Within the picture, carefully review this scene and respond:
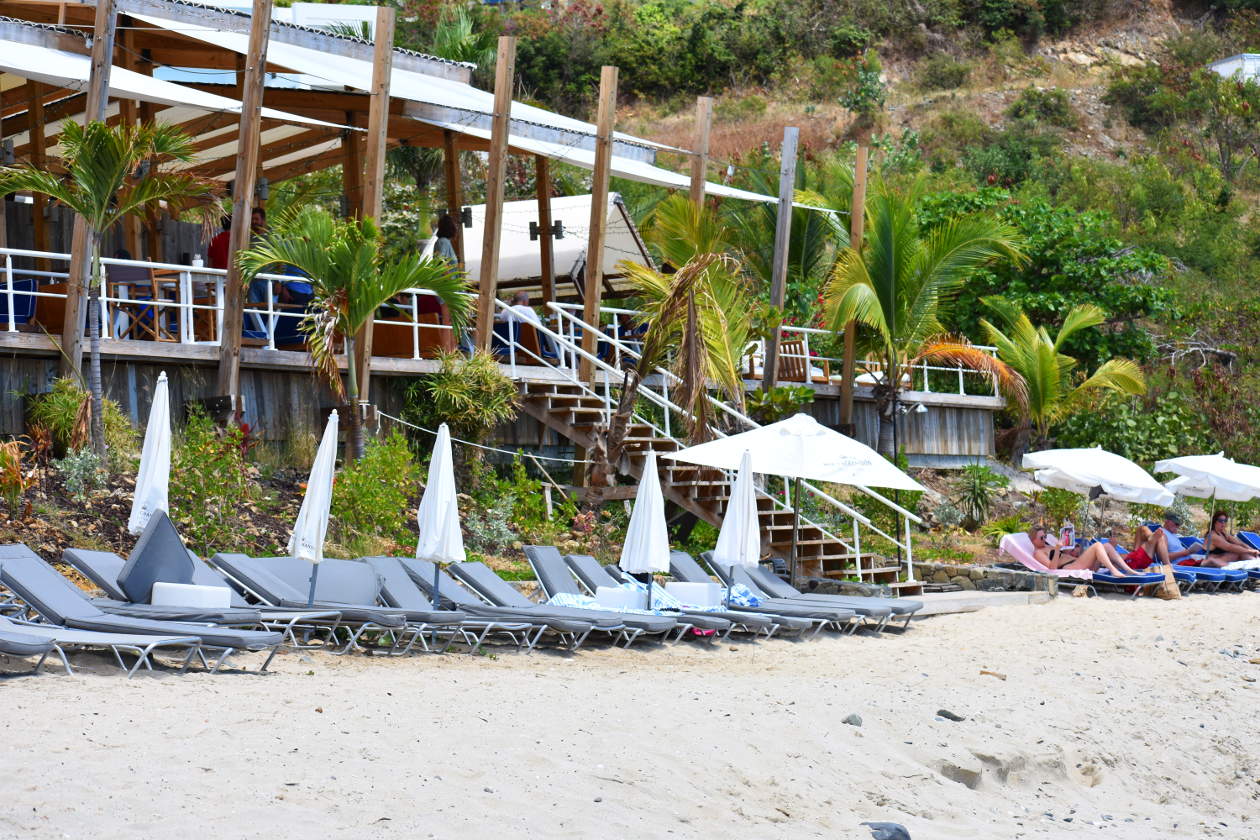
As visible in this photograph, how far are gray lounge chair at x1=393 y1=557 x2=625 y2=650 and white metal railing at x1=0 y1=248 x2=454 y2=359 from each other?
148 inches

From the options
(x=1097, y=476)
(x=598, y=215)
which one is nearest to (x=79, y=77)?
(x=598, y=215)

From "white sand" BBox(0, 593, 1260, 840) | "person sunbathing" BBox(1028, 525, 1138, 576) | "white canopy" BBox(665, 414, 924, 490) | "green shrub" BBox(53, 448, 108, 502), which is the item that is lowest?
"white sand" BBox(0, 593, 1260, 840)

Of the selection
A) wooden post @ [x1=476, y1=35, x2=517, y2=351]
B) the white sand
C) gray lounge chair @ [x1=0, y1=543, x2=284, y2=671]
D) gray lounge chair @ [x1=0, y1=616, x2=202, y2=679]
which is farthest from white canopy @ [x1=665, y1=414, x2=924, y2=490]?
gray lounge chair @ [x1=0, y1=616, x2=202, y2=679]

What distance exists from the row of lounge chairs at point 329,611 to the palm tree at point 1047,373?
1102cm

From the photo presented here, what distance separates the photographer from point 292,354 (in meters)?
14.6

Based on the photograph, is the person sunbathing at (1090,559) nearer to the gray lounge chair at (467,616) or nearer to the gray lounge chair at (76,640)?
the gray lounge chair at (467,616)

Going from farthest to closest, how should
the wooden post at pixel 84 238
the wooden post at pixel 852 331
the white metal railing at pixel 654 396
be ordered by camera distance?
the wooden post at pixel 852 331, the white metal railing at pixel 654 396, the wooden post at pixel 84 238

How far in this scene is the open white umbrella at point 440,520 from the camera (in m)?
10.4

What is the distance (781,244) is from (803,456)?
5.90 meters

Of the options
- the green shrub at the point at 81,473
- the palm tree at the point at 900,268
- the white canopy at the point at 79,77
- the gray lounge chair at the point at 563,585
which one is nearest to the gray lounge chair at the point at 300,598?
the gray lounge chair at the point at 563,585

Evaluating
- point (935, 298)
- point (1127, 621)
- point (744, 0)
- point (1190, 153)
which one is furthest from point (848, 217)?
point (744, 0)

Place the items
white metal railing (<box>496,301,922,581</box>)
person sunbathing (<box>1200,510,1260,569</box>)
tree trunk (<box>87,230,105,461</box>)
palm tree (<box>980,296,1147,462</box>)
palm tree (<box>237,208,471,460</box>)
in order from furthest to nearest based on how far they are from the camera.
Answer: palm tree (<box>980,296,1147,462</box>) → person sunbathing (<box>1200,510,1260,569</box>) → white metal railing (<box>496,301,922,581</box>) → palm tree (<box>237,208,471,460</box>) → tree trunk (<box>87,230,105,461</box>)

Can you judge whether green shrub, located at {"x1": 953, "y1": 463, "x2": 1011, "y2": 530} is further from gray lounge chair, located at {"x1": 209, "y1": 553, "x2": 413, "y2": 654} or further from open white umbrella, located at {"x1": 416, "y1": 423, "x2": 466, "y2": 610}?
gray lounge chair, located at {"x1": 209, "y1": 553, "x2": 413, "y2": 654}

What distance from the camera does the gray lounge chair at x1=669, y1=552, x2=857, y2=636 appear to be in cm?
1255
